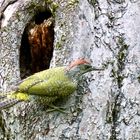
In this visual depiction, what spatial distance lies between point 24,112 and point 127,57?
94 centimetres

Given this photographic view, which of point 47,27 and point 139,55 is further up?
point 47,27

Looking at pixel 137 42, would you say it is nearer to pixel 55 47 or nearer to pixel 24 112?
pixel 55 47

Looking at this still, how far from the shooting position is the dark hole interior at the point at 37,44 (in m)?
4.94

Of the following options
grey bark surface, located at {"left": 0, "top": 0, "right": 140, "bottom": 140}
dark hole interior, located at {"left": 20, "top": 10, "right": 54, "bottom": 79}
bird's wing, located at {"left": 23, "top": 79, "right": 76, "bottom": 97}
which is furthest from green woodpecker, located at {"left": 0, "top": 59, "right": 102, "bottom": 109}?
dark hole interior, located at {"left": 20, "top": 10, "right": 54, "bottom": 79}

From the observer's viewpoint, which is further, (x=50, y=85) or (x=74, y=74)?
(x=74, y=74)

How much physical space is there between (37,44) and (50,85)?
1.00 m

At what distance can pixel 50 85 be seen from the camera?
161 inches

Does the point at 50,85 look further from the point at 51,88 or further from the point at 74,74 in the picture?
the point at 74,74

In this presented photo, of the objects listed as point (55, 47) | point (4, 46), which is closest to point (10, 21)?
point (4, 46)

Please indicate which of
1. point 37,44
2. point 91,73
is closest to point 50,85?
point 91,73

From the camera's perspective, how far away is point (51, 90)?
4090 mm

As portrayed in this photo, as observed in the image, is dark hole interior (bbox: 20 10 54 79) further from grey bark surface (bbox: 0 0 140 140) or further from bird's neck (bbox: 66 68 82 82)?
bird's neck (bbox: 66 68 82 82)

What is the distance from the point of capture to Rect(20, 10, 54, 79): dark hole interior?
4941 mm

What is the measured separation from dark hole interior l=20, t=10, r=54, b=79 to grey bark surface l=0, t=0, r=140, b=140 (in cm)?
10
